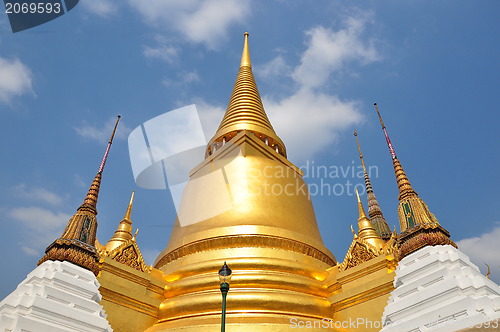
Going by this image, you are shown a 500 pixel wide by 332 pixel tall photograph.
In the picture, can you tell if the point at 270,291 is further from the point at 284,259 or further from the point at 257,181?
the point at 257,181

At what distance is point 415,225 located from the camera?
6.79m

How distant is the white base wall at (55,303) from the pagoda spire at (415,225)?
5.39m

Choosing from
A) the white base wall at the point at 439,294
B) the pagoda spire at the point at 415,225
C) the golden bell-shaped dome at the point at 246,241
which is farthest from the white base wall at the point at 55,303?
the pagoda spire at the point at 415,225

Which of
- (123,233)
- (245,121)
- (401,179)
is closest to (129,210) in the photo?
(123,233)

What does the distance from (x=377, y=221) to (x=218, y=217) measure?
26.9ft

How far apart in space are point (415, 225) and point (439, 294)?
154cm

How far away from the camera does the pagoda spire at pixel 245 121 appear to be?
13.1m

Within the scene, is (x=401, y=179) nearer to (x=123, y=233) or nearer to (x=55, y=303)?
(x=55, y=303)

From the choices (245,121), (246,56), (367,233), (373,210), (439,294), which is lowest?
(439,294)

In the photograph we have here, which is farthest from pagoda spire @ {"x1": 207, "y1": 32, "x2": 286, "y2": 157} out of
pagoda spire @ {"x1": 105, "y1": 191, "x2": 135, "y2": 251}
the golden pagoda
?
pagoda spire @ {"x1": 105, "y1": 191, "x2": 135, "y2": 251}

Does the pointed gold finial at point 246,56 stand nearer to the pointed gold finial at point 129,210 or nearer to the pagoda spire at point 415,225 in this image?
the pointed gold finial at point 129,210

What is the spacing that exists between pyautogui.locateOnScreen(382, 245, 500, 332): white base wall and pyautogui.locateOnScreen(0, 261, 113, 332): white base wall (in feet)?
15.6

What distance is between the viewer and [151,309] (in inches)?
320

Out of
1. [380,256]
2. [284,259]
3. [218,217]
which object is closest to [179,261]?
[218,217]
